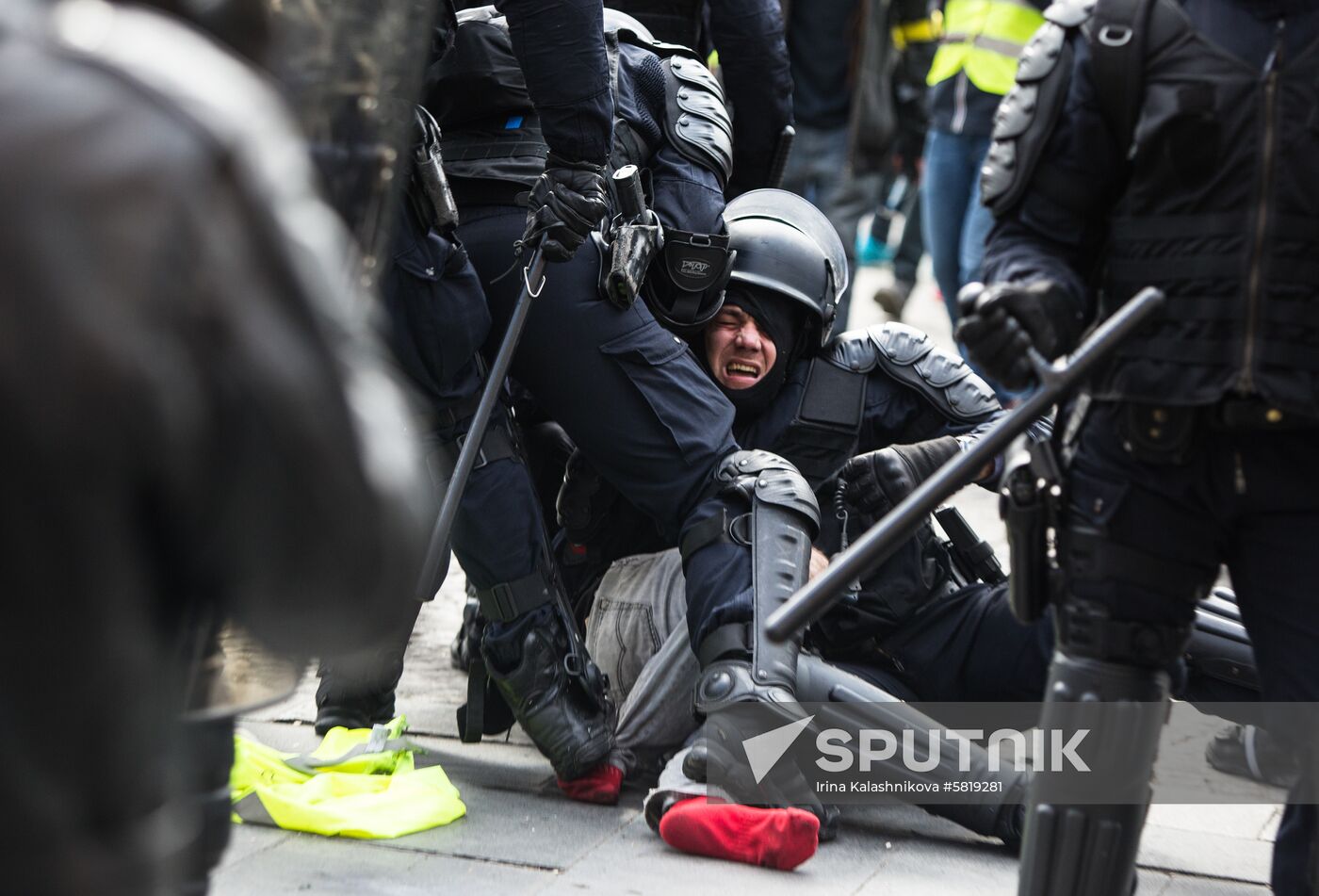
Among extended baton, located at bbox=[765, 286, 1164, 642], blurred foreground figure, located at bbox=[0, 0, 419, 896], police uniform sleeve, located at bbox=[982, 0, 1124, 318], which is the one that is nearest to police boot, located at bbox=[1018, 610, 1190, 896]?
extended baton, located at bbox=[765, 286, 1164, 642]

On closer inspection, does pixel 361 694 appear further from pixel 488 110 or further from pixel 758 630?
pixel 488 110

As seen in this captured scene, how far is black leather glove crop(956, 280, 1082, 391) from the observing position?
7.26 ft

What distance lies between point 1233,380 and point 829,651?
1.74 metres

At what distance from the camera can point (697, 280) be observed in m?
3.86

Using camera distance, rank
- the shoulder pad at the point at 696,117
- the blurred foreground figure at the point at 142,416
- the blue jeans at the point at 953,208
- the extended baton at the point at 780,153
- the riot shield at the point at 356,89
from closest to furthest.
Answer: the blurred foreground figure at the point at 142,416, the riot shield at the point at 356,89, the shoulder pad at the point at 696,117, the extended baton at the point at 780,153, the blue jeans at the point at 953,208

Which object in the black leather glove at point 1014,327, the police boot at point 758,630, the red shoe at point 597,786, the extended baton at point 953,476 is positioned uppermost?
the black leather glove at point 1014,327

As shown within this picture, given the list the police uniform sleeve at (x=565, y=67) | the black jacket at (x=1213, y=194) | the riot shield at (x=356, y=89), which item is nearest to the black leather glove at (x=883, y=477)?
the police uniform sleeve at (x=565, y=67)

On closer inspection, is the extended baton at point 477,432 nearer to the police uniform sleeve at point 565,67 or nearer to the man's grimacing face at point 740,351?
the police uniform sleeve at point 565,67

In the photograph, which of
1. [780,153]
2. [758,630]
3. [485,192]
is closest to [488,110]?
[485,192]

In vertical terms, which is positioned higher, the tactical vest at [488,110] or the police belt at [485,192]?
the tactical vest at [488,110]

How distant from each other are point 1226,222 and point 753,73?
2.78m

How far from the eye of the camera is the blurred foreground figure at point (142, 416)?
1021mm

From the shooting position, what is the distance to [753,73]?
480cm

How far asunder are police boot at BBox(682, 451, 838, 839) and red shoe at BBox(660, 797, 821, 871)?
9 cm
